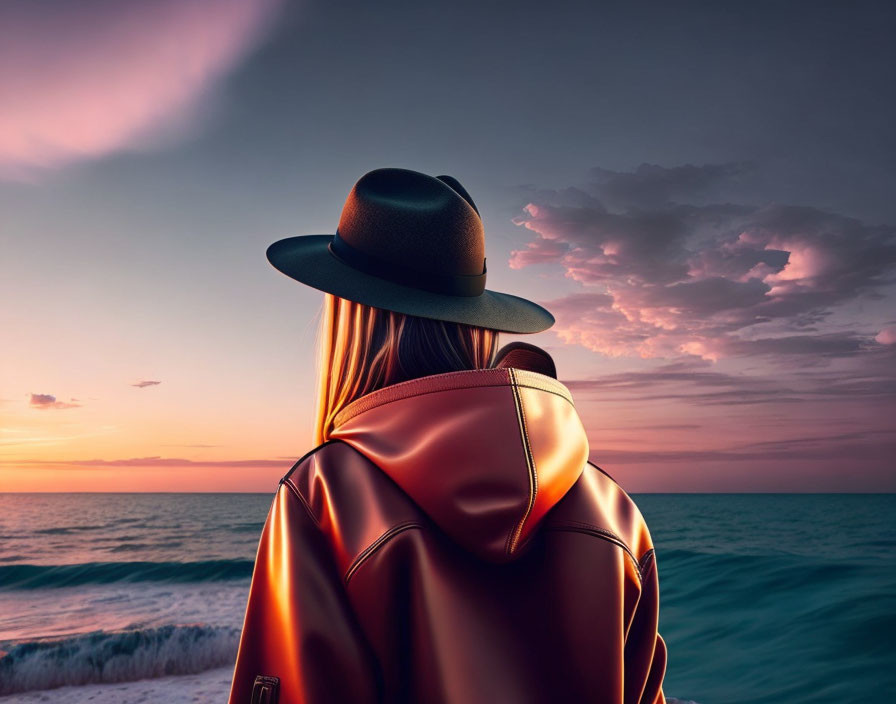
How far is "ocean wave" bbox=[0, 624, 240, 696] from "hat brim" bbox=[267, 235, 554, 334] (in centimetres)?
895

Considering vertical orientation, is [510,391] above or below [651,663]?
above

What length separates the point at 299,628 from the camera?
45.1 inches

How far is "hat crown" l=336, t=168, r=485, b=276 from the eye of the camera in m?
1.48

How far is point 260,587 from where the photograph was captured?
123cm

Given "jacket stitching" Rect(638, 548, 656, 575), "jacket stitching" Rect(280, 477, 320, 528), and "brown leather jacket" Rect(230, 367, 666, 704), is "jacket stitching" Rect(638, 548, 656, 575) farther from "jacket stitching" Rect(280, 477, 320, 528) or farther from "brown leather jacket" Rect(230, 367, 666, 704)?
Answer: "jacket stitching" Rect(280, 477, 320, 528)

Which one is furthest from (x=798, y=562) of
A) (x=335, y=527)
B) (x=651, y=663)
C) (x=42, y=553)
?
(x=42, y=553)

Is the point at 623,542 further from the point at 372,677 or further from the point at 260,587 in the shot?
the point at 260,587

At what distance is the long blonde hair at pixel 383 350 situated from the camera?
1.38 meters

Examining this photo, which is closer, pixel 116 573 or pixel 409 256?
pixel 409 256

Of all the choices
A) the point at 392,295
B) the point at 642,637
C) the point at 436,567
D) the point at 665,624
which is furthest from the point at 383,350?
the point at 665,624

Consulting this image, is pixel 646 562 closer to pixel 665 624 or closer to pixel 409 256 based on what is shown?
pixel 409 256

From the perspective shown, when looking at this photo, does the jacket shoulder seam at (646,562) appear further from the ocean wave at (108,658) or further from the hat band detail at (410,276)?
the ocean wave at (108,658)

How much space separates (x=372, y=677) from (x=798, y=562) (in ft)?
47.6

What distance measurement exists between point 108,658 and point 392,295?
9811mm
